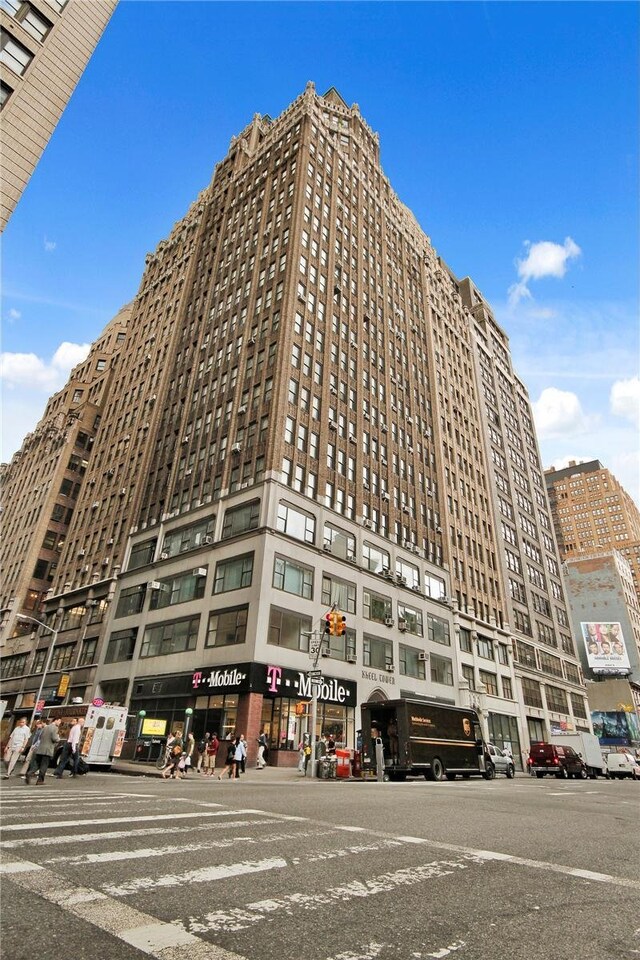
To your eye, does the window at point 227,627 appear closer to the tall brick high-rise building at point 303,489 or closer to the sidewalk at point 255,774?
the tall brick high-rise building at point 303,489

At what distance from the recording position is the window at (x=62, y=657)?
49188 millimetres

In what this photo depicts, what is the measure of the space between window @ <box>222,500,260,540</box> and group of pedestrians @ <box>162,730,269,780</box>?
12.6 m

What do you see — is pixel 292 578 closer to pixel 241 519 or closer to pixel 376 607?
pixel 241 519

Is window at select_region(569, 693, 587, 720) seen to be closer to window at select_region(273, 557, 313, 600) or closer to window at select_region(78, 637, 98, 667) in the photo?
window at select_region(273, 557, 313, 600)

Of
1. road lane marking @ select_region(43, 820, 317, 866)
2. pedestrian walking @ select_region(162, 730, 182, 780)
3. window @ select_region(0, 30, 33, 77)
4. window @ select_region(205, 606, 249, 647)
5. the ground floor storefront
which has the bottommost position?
road lane marking @ select_region(43, 820, 317, 866)

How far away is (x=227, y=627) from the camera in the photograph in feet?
111

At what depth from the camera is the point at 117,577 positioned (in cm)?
4688

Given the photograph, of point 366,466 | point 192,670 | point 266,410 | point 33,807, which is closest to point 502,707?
point 366,466

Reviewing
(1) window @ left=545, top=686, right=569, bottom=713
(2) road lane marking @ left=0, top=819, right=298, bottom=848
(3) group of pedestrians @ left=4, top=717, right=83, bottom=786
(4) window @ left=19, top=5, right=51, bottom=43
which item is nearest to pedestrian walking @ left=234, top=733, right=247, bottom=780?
(3) group of pedestrians @ left=4, top=717, right=83, bottom=786

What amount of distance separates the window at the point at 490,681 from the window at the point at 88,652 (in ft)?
119

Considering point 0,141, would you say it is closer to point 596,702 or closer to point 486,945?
point 486,945

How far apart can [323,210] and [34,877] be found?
58.1 meters

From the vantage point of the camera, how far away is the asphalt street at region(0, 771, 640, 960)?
362 centimetres

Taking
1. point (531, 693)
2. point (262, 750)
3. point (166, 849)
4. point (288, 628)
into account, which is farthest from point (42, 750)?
point (531, 693)
